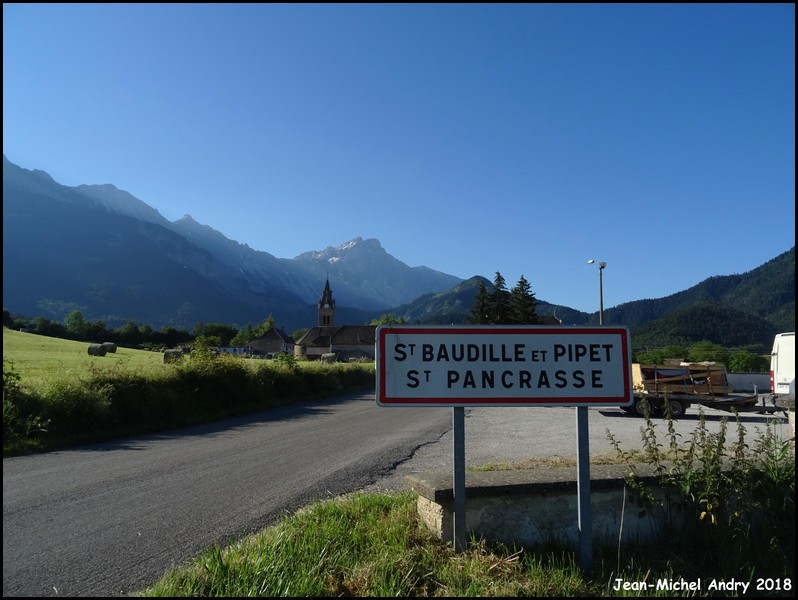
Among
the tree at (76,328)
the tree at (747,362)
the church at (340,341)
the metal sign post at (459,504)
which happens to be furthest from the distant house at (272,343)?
the metal sign post at (459,504)

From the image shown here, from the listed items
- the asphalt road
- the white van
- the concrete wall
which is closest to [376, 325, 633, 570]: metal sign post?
the concrete wall

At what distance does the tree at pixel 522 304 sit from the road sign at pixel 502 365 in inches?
2100

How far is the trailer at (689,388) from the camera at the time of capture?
58.1ft

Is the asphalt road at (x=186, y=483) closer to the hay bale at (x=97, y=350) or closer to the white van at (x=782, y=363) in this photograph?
the white van at (x=782, y=363)

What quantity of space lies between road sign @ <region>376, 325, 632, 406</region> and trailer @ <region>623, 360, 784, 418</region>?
1541 centimetres

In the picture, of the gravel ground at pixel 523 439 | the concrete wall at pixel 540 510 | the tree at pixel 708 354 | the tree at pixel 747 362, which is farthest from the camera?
the tree at pixel 708 354

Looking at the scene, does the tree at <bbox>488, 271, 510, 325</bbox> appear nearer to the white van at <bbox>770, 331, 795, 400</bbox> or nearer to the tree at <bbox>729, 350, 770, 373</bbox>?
the tree at <bbox>729, 350, 770, 373</bbox>

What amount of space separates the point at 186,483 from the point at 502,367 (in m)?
5.07

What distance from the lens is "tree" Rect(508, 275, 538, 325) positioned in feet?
189

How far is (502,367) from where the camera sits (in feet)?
12.4

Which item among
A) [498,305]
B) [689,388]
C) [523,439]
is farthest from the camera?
[498,305]

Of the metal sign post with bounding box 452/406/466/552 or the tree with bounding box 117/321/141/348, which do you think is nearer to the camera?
the metal sign post with bounding box 452/406/466/552

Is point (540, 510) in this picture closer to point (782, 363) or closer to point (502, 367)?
point (502, 367)

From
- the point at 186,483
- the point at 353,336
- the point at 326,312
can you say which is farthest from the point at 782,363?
the point at 326,312
